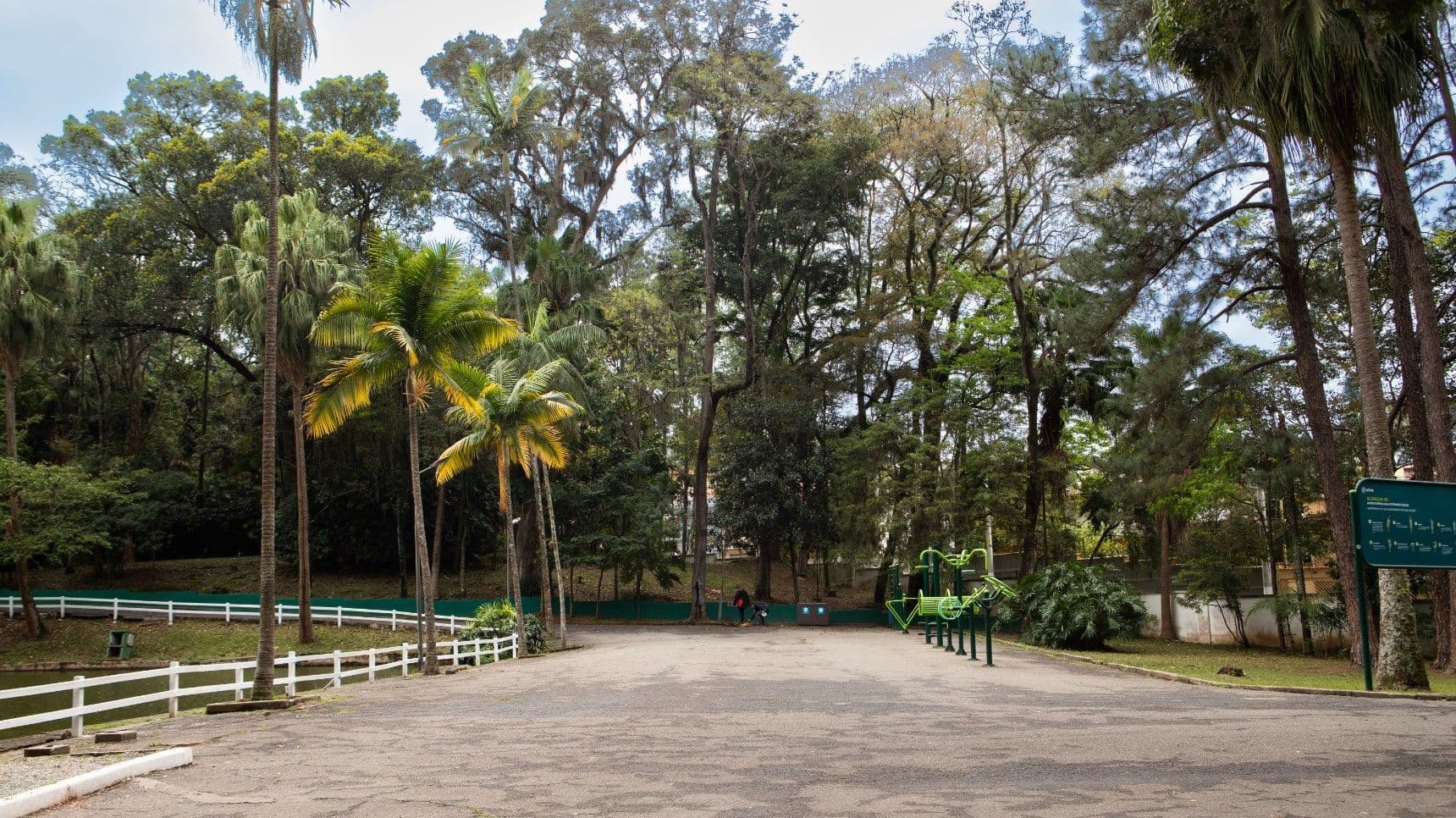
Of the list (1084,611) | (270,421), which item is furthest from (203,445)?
(1084,611)

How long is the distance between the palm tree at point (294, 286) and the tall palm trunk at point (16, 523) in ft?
22.9

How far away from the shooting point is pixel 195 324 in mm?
41500

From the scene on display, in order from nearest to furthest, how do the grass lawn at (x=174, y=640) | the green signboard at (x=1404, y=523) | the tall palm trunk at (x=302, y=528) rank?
the green signboard at (x=1404, y=523) < the tall palm trunk at (x=302, y=528) < the grass lawn at (x=174, y=640)

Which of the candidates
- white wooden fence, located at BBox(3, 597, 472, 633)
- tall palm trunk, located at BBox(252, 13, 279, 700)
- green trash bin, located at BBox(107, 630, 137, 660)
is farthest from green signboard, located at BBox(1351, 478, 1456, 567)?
green trash bin, located at BBox(107, 630, 137, 660)

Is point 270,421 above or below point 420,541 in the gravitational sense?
above

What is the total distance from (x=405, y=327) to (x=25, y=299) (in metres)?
18.3

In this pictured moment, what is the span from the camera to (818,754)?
26.6ft

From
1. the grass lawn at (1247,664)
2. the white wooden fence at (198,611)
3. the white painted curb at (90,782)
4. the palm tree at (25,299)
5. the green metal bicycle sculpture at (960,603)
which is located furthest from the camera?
the white wooden fence at (198,611)

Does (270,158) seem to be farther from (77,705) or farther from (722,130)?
(722,130)

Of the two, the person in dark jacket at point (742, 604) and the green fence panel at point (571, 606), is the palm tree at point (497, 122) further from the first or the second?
the person in dark jacket at point (742, 604)

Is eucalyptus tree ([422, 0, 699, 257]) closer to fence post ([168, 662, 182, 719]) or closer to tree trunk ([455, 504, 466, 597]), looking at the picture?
tree trunk ([455, 504, 466, 597])

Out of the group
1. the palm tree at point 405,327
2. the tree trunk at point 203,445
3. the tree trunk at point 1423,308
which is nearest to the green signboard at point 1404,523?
the tree trunk at point 1423,308

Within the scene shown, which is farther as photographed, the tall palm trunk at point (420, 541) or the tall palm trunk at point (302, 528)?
the tall palm trunk at point (302, 528)

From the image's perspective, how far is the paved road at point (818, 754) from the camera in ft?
20.7
